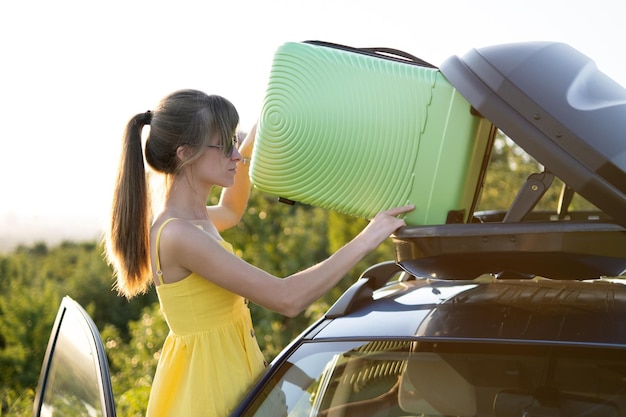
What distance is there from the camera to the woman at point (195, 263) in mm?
2127

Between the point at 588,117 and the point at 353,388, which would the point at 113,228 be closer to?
the point at 353,388

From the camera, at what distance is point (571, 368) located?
2.00m

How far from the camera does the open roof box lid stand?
75.5 inches

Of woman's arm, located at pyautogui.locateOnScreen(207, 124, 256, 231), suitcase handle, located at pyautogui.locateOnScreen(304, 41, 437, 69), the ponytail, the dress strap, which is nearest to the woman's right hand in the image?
suitcase handle, located at pyautogui.locateOnScreen(304, 41, 437, 69)

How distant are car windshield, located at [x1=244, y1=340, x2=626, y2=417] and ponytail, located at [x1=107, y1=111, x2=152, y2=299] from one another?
472mm

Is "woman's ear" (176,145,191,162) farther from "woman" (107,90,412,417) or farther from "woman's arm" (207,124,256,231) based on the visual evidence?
"woman's arm" (207,124,256,231)

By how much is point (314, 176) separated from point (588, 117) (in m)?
0.65

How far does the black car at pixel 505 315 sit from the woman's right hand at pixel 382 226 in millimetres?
40

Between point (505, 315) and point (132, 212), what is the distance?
3.25ft

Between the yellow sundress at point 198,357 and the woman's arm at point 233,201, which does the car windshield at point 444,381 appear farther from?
the woman's arm at point 233,201

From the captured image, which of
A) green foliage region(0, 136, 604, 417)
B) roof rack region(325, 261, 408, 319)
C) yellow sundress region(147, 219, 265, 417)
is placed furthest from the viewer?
green foliage region(0, 136, 604, 417)

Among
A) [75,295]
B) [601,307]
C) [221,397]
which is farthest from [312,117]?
[75,295]

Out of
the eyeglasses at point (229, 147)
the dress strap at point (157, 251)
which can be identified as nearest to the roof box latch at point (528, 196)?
the eyeglasses at point (229, 147)

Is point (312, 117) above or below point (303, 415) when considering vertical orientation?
above
